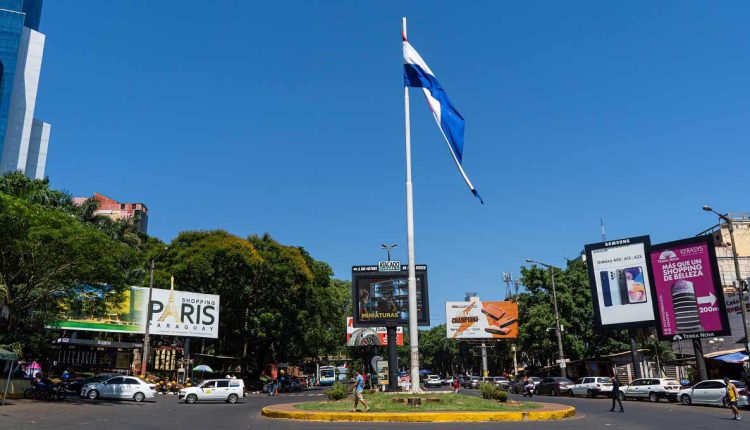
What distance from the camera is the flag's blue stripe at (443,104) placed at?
75.3 feet

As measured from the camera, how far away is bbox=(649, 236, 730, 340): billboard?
3625 centimetres

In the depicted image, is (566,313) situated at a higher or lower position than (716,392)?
higher

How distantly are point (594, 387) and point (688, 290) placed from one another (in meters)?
9.09

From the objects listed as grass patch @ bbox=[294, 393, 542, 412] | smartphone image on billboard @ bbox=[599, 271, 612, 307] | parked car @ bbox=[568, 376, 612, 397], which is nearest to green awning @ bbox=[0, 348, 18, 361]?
grass patch @ bbox=[294, 393, 542, 412]

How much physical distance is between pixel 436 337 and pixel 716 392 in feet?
348

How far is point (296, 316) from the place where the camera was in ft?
185

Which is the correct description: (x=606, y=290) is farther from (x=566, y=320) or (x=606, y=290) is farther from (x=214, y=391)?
(x=214, y=391)

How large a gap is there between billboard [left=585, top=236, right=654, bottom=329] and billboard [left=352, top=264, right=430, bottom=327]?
573 inches

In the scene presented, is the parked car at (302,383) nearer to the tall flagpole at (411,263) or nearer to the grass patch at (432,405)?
the grass patch at (432,405)

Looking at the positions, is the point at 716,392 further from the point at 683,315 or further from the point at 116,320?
the point at 116,320

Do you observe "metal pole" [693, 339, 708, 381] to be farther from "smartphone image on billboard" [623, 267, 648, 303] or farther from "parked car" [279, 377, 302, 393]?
"parked car" [279, 377, 302, 393]

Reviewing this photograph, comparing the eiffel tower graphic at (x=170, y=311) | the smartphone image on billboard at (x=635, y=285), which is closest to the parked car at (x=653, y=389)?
the smartphone image on billboard at (x=635, y=285)

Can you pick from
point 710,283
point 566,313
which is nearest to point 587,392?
point 710,283

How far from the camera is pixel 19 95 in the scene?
14850cm
